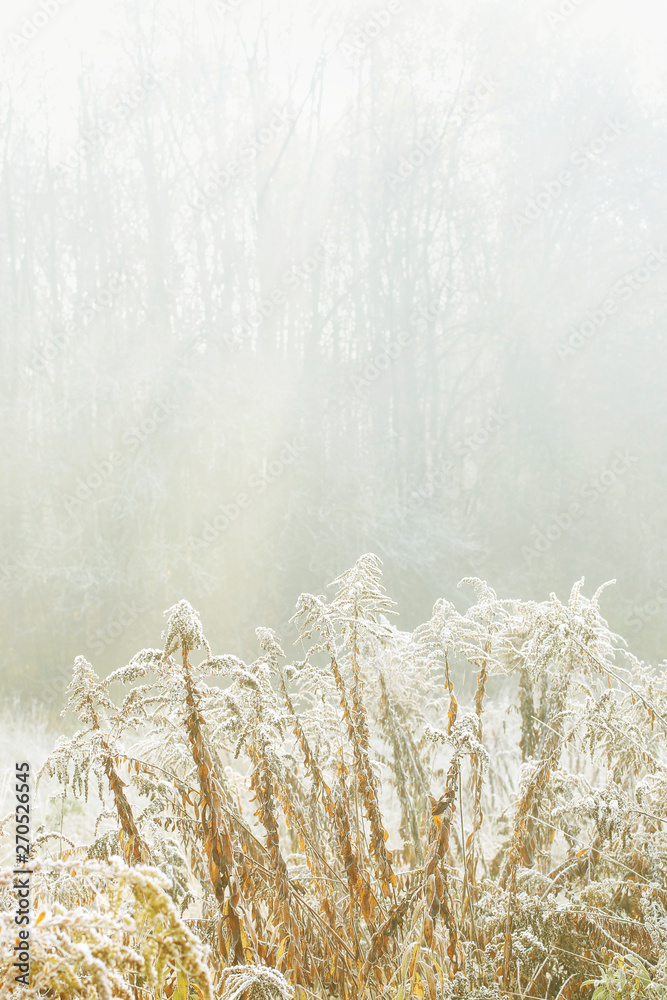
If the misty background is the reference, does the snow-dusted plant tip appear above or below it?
below

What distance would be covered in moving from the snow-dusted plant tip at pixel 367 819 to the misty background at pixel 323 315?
9.29m

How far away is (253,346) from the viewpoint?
49.2ft

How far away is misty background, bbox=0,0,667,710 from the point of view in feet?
40.7

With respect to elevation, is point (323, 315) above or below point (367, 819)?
above

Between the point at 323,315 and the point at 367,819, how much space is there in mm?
14995

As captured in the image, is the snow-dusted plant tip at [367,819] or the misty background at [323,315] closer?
the snow-dusted plant tip at [367,819]

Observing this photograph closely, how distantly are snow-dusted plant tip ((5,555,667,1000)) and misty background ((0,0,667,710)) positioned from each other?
30.5 ft

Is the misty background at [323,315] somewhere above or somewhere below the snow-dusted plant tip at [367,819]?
above

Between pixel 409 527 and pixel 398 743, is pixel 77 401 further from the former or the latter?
pixel 398 743

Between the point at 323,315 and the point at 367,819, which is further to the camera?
the point at 323,315

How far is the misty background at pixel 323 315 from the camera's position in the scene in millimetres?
12406

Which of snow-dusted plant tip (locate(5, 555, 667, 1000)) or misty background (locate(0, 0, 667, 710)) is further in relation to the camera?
misty background (locate(0, 0, 667, 710))

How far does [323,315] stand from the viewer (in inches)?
646

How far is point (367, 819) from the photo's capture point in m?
2.47
